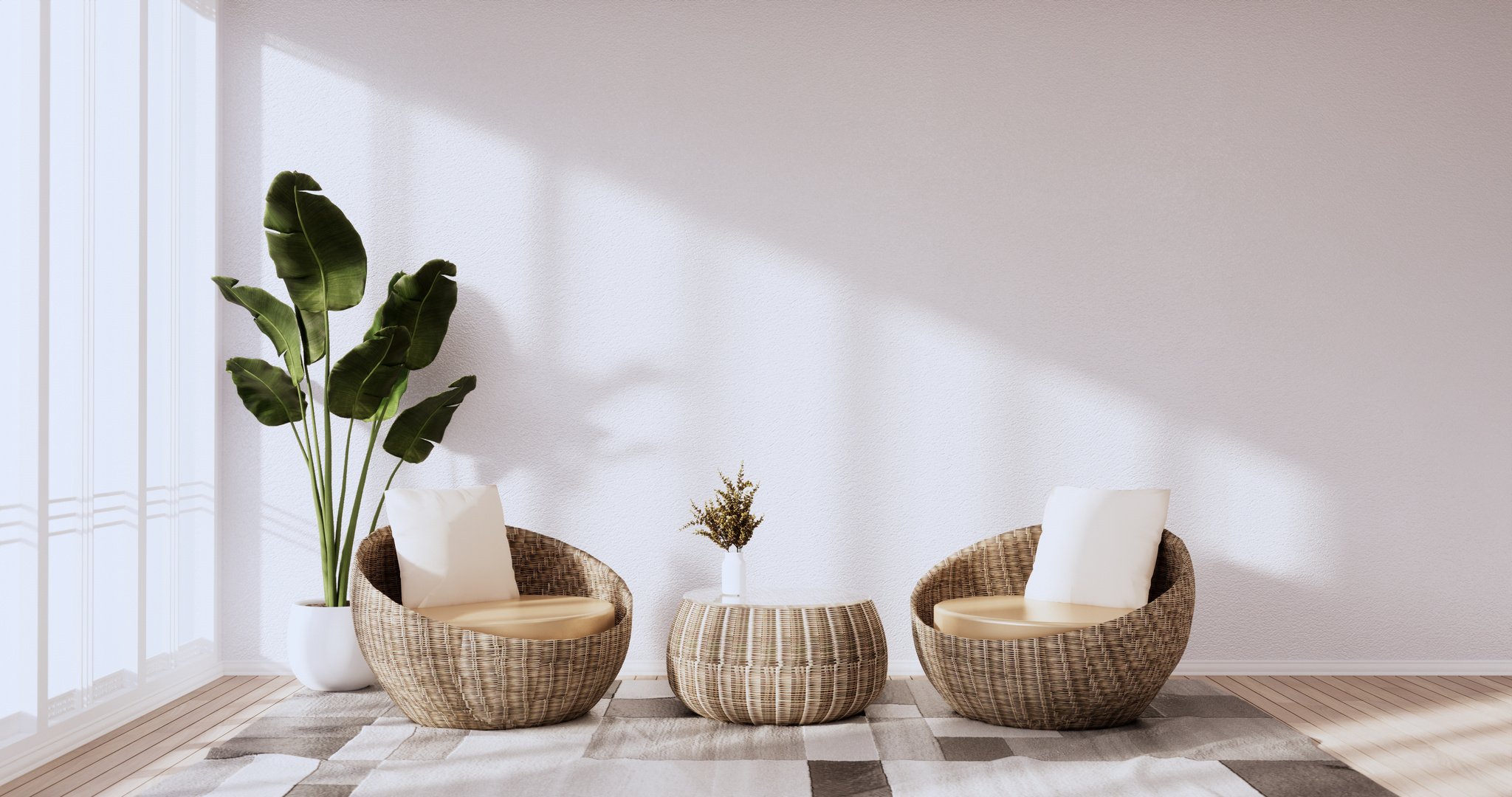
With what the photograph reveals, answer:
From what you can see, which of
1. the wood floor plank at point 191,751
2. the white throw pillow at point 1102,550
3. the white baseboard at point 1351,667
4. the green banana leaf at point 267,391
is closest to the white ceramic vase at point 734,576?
the white throw pillow at point 1102,550

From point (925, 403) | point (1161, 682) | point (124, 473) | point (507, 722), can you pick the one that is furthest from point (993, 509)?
point (124, 473)

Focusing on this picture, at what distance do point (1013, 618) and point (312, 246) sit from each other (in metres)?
2.93

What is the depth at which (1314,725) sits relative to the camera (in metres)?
3.46

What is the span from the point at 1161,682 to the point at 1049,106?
2.48m

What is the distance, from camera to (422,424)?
4082mm

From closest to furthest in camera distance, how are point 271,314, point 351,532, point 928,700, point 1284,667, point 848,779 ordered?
point 848,779, point 928,700, point 271,314, point 351,532, point 1284,667

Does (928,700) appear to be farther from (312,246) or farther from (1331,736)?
(312,246)

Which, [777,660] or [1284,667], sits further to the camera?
[1284,667]

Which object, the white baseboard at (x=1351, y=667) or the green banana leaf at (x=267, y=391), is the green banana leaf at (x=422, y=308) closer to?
the green banana leaf at (x=267, y=391)

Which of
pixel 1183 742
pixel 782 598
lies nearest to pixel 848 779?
pixel 782 598

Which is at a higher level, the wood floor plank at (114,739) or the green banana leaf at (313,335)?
the green banana leaf at (313,335)

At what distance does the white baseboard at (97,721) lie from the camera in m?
3.01

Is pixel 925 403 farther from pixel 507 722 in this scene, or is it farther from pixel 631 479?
pixel 507 722

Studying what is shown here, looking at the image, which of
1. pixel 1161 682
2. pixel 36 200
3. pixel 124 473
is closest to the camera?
pixel 36 200
